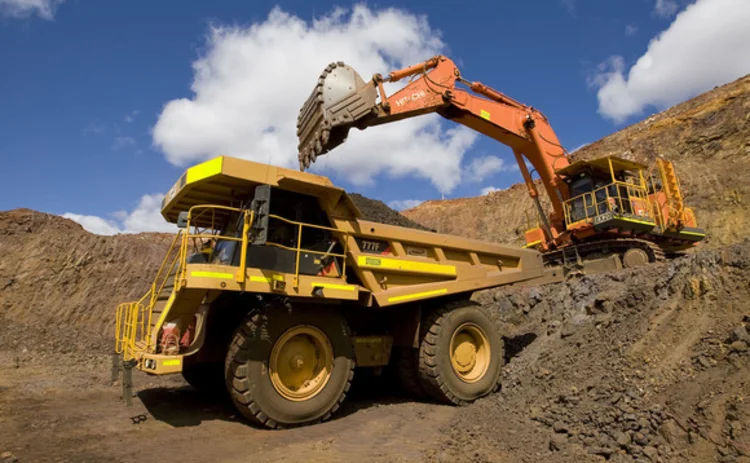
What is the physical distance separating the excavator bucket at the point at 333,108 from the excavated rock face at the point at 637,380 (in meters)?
4.51

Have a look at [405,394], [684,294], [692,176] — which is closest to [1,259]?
[405,394]

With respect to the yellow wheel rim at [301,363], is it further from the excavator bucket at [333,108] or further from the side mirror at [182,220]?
the excavator bucket at [333,108]

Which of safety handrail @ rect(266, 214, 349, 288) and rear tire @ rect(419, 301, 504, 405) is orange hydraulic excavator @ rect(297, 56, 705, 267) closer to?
safety handrail @ rect(266, 214, 349, 288)

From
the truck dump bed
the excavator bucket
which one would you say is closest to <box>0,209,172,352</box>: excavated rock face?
the truck dump bed

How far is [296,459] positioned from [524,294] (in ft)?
21.7

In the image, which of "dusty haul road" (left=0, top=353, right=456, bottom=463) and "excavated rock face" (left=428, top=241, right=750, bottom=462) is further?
"dusty haul road" (left=0, top=353, right=456, bottom=463)

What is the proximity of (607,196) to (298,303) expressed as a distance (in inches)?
349

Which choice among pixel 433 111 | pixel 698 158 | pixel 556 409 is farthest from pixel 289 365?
pixel 698 158

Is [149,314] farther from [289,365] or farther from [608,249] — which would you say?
[608,249]

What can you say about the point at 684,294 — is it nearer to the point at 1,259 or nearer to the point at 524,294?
the point at 524,294

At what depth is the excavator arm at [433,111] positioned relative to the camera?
7289 mm

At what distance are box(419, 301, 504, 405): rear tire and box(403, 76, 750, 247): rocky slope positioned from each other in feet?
52.0

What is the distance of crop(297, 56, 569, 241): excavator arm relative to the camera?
7289 mm

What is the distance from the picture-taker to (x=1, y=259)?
1461 centimetres
